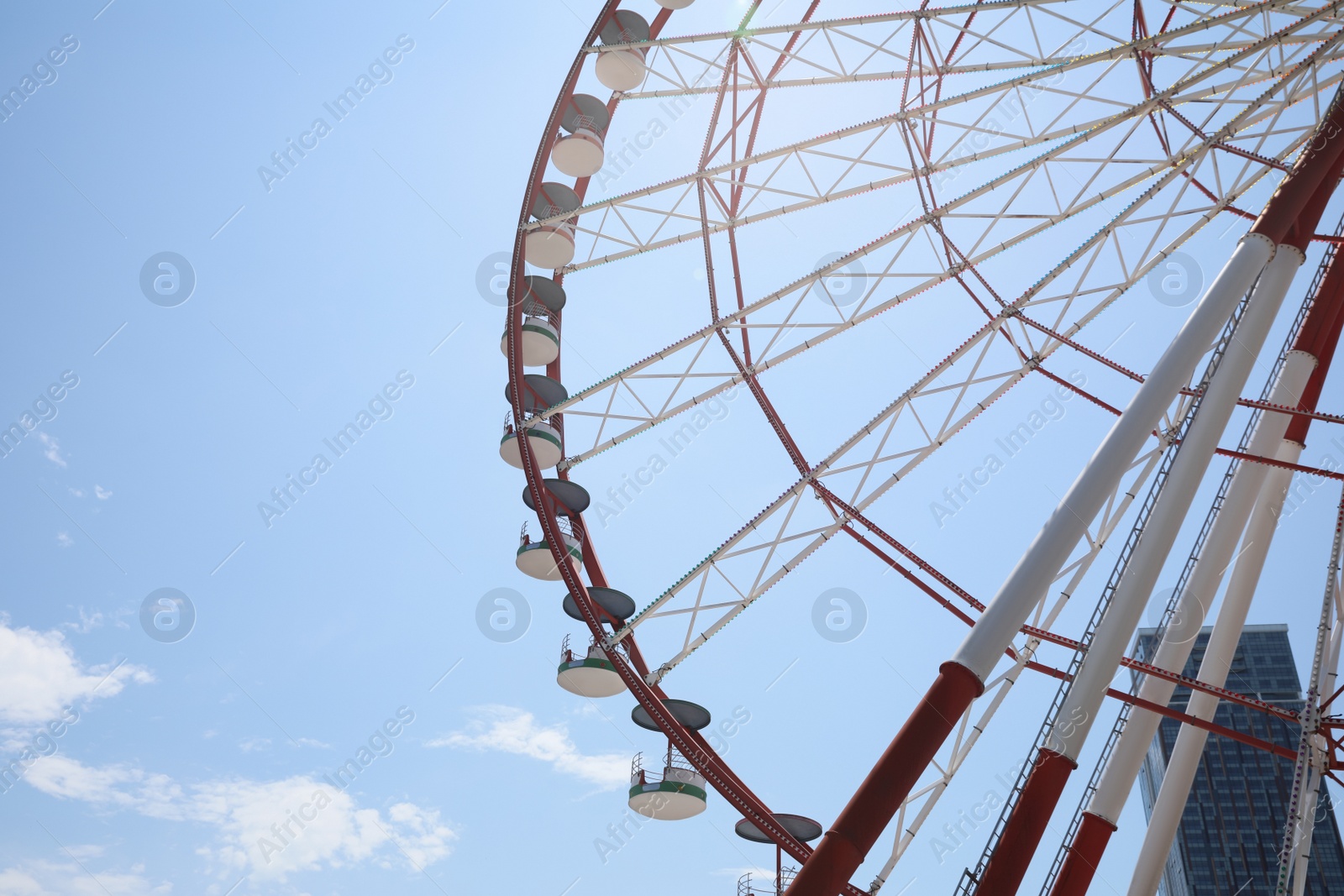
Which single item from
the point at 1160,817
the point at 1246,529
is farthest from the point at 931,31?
the point at 1160,817

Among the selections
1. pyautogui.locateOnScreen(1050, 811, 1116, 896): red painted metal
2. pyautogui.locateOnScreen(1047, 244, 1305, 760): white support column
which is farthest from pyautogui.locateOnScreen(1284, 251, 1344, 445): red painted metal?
pyautogui.locateOnScreen(1050, 811, 1116, 896): red painted metal

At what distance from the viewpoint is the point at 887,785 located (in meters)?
9.82

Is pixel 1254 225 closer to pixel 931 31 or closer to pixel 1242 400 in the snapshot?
pixel 1242 400

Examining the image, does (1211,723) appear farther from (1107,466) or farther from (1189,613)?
(1107,466)

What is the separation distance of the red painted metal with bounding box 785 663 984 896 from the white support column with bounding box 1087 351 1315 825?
4.26 metres

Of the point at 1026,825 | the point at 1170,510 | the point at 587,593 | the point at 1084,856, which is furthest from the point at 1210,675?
the point at 587,593

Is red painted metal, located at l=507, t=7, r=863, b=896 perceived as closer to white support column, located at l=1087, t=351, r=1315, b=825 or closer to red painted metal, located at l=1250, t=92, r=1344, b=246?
white support column, located at l=1087, t=351, r=1315, b=825

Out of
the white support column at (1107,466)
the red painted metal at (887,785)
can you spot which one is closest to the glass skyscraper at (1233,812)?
the white support column at (1107,466)

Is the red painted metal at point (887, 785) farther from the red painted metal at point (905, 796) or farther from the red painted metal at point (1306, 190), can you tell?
the red painted metal at point (1306, 190)

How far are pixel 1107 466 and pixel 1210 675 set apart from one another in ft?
17.9

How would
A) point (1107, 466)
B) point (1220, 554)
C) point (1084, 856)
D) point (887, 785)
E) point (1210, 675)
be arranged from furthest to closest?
1. point (1210, 675)
2. point (1220, 554)
3. point (1084, 856)
4. point (1107, 466)
5. point (887, 785)

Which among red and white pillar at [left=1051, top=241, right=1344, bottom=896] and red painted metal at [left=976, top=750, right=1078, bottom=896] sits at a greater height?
red and white pillar at [left=1051, top=241, right=1344, bottom=896]

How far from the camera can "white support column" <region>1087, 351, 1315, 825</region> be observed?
44.2ft

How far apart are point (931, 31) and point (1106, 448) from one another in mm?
7538
